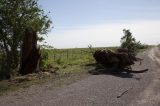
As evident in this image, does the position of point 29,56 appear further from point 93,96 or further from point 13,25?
point 93,96

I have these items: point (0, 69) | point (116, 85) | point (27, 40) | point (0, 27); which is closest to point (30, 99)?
point (116, 85)

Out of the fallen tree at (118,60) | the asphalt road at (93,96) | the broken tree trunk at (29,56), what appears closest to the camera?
the asphalt road at (93,96)

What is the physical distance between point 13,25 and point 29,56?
5236mm

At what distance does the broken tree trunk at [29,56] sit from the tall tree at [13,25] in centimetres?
361

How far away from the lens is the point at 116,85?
63.4 feet

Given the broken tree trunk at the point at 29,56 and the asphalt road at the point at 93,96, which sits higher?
the broken tree trunk at the point at 29,56

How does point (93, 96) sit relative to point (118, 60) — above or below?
below

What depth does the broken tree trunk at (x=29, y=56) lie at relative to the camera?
2629 centimetres

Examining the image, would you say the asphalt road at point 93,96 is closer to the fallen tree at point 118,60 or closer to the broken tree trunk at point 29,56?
the broken tree trunk at point 29,56

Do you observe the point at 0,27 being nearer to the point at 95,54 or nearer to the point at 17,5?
the point at 17,5

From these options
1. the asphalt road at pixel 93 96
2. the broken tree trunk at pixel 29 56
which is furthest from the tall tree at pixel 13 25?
the asphalt road at pixel 93 96

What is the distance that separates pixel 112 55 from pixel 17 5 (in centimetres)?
1003

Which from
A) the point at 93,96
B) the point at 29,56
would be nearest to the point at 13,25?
the point at 29,56

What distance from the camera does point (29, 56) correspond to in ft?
86.5
